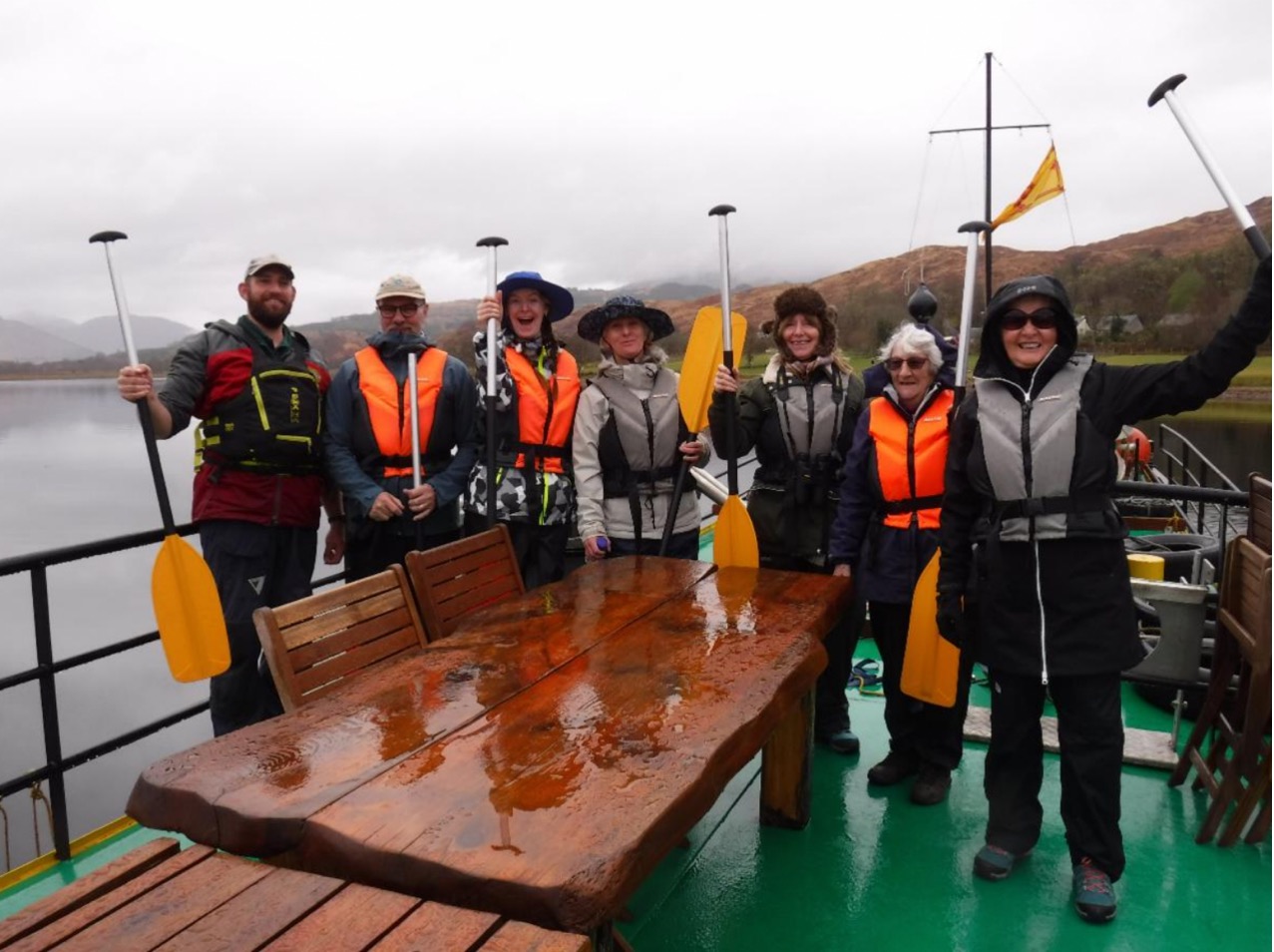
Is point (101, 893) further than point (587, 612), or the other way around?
point (587, 612)

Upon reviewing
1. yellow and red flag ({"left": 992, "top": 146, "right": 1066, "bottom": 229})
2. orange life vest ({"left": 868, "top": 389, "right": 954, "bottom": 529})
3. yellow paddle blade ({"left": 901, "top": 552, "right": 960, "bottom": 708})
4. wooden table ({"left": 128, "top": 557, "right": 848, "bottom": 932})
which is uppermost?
yellow and red flag ({"left": 992, "top": 146, "right": 1066, "bottom": 229})

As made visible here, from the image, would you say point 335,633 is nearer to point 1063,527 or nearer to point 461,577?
point 461,577

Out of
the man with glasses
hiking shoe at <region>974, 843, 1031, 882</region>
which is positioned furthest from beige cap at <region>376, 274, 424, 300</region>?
hiking shoe at <region>974, 843, 1031, 882</region>

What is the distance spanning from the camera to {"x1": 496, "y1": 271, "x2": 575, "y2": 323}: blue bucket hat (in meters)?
3.58

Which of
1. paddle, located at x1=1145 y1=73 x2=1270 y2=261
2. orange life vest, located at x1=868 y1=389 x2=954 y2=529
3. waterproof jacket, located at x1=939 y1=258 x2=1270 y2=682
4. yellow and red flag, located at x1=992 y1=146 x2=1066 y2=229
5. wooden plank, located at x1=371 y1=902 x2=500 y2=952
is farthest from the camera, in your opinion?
yellow and red flag, located at x1=992 y1=146 x2=1066 y2=229

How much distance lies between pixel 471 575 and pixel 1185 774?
254cm

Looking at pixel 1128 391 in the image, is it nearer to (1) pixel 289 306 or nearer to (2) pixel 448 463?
(2) pixel 448 463

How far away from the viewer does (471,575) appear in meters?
2.99

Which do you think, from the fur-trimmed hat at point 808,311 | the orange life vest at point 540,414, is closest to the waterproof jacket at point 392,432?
the orange life vest at point 540,414

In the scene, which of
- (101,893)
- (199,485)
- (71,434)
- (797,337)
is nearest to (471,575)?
(199,485)

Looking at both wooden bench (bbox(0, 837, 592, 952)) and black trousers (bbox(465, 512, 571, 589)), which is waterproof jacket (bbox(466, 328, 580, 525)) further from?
wooden bench (bbox(0, 837, 592, 952))

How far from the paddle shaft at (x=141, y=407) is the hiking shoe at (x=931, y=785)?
268 cm

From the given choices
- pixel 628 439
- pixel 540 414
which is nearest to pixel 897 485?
pixel 628 439

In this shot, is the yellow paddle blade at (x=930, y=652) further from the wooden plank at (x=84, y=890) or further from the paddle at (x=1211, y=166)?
the wooden plank at (x=84, y=890)
